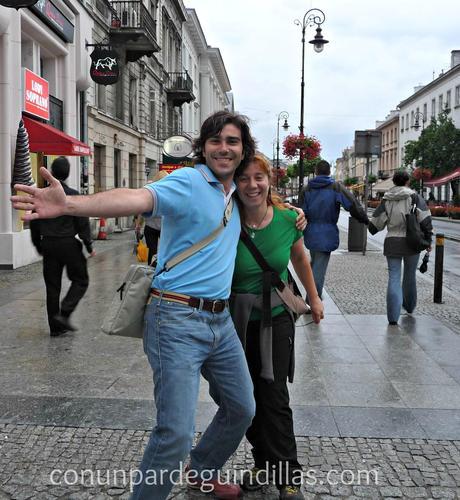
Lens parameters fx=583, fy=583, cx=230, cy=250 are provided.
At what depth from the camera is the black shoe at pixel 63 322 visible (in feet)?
20.3

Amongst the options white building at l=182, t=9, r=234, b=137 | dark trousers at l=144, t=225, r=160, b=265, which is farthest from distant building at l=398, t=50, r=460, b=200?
dark trousers at l=144, t=225, r=160, b=265

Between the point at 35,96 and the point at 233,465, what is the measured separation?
1159cm

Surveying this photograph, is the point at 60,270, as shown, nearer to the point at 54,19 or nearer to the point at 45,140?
the point at 45,140

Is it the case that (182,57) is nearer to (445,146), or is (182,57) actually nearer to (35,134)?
(445,146)

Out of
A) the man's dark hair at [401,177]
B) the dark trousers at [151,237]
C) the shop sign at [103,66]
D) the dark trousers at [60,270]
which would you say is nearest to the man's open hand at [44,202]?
the dark trousers at [60,270]

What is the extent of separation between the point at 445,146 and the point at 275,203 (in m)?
44.2

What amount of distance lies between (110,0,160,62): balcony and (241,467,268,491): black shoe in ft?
67.5

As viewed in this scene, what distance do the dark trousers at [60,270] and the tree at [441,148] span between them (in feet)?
134

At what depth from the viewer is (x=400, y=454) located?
11.3ft

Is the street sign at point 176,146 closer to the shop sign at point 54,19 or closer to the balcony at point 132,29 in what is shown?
the shop sign at point 54,19

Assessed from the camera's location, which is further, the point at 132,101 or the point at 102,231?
the point at 132,101

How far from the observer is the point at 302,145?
22.1 meters

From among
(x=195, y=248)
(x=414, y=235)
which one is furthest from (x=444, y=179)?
(x=195, y=248)

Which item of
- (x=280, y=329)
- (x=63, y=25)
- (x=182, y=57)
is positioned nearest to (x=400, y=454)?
(x=280, y=329)
